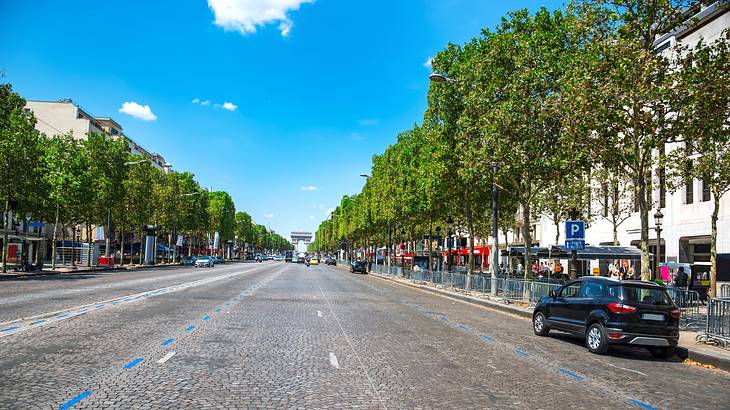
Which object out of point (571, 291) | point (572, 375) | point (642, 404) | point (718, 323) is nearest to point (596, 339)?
point (571, 291)

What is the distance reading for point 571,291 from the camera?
47.6 feet

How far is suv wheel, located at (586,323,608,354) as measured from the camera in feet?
40.4

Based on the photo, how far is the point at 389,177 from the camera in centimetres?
5784

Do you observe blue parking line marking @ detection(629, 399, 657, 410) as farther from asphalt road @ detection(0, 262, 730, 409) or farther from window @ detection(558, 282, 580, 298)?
window @ detection(558, 282, 580, 298)

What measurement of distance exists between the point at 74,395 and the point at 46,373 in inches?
59.0

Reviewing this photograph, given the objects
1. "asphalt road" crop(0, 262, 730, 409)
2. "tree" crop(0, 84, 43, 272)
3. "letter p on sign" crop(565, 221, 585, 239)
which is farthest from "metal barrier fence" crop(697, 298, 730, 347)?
"tree" crop(0, 84, 43, 272)

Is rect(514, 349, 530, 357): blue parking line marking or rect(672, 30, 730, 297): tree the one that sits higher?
rect(672, 30, 730, 297): tree

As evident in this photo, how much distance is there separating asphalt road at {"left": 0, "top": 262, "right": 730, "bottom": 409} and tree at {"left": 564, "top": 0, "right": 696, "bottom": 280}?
19.8 feet

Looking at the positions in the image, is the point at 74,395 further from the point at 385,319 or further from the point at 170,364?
the point at 385,319

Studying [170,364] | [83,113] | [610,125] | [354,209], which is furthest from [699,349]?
[83,113]

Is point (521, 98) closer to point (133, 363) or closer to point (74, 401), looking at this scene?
point (133, 363)

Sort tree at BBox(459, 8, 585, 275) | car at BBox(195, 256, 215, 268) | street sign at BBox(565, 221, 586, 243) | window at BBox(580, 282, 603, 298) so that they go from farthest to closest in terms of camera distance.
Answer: car at BBox(195, 256, 215, 268) → tree at BBox(459, 8, 585, 275) → street sign at BBox(565, 221, 586, 243) → window at BBox(580, 282, 603, 298)

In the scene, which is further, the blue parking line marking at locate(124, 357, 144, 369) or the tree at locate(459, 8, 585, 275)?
the tree at locate(459, 8, 585, 275)

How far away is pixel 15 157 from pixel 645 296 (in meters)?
40.6
